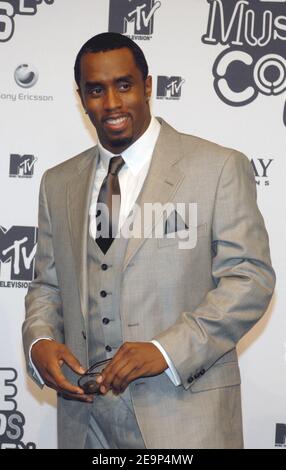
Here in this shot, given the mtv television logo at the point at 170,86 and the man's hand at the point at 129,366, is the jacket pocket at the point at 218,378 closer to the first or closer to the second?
the man's hand at the point at 129,366

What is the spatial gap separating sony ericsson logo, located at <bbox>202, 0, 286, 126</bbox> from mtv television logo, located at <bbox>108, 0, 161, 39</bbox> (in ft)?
0.84

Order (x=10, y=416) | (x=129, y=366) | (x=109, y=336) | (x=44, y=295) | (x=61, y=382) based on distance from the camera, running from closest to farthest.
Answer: (x=129, y=366)
(x=61, y=382)
(x=109, y=336)
(x=44, y=295)
(x=10, y=416)

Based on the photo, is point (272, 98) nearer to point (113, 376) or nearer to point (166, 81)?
point (166, 81)

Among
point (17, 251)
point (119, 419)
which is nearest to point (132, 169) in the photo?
point (119, 419)

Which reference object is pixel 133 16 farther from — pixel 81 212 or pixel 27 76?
pixel 81 212

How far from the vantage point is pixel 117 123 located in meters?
2.57

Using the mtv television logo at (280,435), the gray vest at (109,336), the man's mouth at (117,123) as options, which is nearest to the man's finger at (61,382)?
the gray vest at (109,336)

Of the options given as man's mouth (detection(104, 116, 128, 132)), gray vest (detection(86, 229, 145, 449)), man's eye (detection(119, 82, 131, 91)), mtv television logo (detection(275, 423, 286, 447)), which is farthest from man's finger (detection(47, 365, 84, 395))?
mtv television logo (detection(275, 423, 286, 447))

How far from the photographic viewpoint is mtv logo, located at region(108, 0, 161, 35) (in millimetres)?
3785

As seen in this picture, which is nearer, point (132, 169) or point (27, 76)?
point (132, 169)

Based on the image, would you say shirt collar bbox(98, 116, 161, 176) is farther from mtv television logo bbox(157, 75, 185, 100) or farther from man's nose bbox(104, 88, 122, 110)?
mtv television logo bbox(157, 75, 185, 100)

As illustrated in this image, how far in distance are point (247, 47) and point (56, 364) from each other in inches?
77.4

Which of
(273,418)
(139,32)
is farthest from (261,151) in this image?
(273,418)
